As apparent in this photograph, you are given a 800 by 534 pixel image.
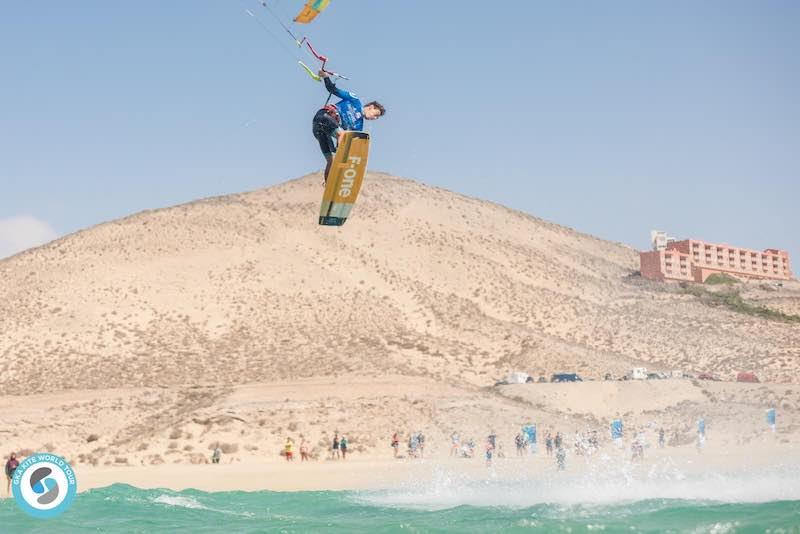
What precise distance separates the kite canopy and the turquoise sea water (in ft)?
33.5

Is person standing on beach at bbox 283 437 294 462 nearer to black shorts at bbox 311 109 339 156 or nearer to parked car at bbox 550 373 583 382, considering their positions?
parked car at bbox 550 373 583 382

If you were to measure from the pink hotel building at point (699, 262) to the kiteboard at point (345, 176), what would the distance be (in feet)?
227

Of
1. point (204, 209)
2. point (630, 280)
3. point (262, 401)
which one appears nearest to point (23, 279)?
point (204, 209)

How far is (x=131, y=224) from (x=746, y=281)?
5632 cm

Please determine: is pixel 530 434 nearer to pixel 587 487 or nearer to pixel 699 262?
pixel 587 487

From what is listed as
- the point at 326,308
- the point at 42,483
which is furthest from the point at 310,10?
the point at 326,308

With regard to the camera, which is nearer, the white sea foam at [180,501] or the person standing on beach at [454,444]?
the white sea foam at [180,501]

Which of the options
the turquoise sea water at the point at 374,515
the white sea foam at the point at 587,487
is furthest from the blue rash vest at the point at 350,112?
the white sea foam at the point at 587,487

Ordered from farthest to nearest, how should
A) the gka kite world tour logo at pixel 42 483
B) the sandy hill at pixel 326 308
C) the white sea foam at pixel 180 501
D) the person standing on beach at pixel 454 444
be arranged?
the sandy hill at pixel 326 308 → the person standing on beach at pixel 454 444 → the white sea foam at pixel 180 501 → the gka kite world tour logo at pixel 42 483

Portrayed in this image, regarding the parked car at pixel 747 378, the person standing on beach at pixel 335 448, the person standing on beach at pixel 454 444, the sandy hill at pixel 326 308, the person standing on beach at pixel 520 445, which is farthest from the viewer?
the sandy hill at pixel 326 308

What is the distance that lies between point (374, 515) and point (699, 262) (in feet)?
227

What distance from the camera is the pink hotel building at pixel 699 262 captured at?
3388 inches

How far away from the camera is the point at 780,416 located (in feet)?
164

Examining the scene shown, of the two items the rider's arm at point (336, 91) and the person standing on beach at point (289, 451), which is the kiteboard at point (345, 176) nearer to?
the rider's arm at point (336, 91)
